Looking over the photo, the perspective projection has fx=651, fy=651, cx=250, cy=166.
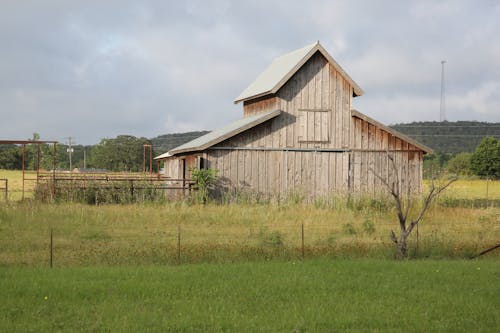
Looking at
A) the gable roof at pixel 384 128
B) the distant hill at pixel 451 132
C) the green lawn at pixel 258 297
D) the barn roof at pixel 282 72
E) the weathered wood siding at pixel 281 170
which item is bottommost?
the green lawn at pixel 258 297

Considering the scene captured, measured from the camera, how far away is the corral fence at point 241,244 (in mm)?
15133

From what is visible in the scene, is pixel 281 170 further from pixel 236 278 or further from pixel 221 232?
pixel 236 278

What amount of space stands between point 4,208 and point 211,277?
46.4 ft

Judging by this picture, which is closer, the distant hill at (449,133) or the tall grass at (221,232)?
the tall grass at (221,232)

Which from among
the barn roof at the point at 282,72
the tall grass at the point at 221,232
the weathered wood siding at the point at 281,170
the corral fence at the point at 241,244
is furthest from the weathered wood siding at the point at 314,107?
the corral fence at the point at 241,244

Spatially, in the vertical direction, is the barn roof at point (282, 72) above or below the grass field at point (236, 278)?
above

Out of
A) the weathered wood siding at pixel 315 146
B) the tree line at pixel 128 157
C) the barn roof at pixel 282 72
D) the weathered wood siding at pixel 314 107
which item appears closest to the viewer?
the weathered wood siding at pixel 315 146

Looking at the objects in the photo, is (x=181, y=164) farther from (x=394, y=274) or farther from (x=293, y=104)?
(x=394, y=274)

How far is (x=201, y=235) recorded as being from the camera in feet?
63.6

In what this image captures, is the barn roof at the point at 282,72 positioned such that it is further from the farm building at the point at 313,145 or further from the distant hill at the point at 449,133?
the distant hill at the point at 449,133

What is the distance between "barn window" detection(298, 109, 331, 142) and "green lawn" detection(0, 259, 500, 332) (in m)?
16.0

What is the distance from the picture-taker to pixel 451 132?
477 feet

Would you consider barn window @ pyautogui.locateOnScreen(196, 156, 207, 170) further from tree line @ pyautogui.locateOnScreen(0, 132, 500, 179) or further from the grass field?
tree line @ pyautogui.locateOnScreen(0, 132, 500, 179)

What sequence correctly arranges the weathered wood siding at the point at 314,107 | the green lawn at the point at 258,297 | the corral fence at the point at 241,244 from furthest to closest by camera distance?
1. the weathered wood siding at the point at 314,107
2. the corral fence at the point at 241,244
3. the green lawn at the point at 258,297
